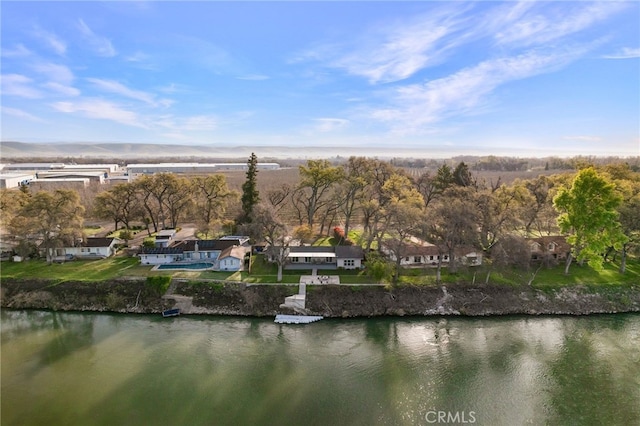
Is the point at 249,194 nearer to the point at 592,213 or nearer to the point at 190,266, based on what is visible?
the point at 190,266

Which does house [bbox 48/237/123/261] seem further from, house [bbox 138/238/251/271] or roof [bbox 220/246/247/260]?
roof [bbox 220/246/247/260]

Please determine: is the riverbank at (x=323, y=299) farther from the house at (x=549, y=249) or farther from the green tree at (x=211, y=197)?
the green tree at (x=211, y=197)

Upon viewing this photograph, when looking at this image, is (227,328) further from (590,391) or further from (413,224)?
(590,391)

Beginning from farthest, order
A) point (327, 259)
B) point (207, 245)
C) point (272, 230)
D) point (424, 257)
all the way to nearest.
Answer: point (207, 245) → point (424, 257) → point (327, 259) → point (272, 230)

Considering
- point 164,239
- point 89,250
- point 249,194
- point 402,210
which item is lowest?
point 89,250

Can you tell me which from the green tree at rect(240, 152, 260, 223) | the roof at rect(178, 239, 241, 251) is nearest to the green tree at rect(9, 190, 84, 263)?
the roof at rect(178, 239, 241, 251)

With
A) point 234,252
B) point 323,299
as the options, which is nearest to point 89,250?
point 234,252

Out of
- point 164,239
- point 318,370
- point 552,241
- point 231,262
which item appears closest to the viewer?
point 318,370
